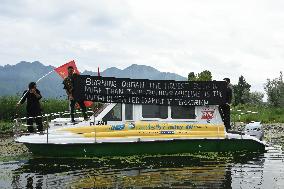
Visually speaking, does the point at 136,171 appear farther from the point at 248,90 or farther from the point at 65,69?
the point at 248,90

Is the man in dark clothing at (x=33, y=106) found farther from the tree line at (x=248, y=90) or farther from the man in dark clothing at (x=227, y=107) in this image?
the tree line at (x=248, y=90)

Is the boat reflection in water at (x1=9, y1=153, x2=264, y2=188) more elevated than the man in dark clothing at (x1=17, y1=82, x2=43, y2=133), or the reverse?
the man in dark clothing at (x1=17, y1=82, x2=43, y2=133)

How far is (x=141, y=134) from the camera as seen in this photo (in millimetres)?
14930

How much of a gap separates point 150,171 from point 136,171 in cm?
42

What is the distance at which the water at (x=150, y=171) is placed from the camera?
11.3m

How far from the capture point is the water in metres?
11.3

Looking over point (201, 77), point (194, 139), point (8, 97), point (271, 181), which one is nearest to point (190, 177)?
point (271, 181)

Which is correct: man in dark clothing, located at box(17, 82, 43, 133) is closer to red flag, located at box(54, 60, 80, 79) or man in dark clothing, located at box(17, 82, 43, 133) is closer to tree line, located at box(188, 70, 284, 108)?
red flag, located at box(54, 60, 80, 79)

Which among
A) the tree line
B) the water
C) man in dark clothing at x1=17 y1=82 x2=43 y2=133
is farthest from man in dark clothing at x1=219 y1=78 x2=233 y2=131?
the tree line

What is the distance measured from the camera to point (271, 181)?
11.5m

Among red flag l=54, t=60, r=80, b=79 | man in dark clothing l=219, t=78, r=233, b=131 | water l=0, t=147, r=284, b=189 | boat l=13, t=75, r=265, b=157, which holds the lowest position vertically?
water l=0, t=147, r=284, b=189

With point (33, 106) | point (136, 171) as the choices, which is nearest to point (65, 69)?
point (33, 106)

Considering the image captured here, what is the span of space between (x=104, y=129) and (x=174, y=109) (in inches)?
104

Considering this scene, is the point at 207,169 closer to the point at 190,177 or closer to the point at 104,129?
the point at 190,177
